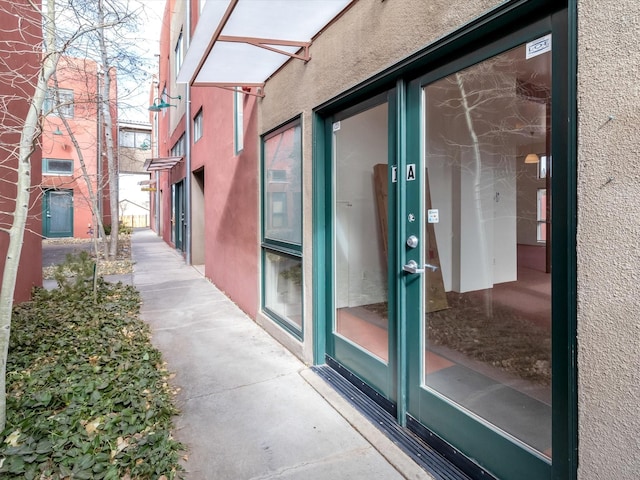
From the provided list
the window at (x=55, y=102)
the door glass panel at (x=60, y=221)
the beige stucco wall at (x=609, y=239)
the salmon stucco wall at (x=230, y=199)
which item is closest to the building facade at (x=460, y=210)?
the beige stucco wall at (x=609, y=239)

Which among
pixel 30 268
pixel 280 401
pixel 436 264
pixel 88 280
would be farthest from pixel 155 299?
pixel 436 264

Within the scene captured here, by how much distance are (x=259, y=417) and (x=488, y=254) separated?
6.10ft

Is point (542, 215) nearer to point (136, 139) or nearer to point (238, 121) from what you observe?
point (238, 121)

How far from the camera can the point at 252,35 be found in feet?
10.3

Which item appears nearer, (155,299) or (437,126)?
(437,126)

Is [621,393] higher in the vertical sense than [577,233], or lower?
lower

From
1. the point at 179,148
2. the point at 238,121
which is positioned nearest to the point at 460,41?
the point at 238,121

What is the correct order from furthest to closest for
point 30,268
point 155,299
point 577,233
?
1. point 155,299
2. point 30,268
3. point 577,233

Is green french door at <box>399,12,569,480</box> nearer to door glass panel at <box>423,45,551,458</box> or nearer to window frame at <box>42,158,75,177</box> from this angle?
door glass panel at <box>423,45,551,458</box>

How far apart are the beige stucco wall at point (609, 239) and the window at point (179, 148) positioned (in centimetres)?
1152

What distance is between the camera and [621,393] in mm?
1339

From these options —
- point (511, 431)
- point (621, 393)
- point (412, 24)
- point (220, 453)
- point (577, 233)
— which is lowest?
point (220, 453)

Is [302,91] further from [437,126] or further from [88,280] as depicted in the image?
[88,280]

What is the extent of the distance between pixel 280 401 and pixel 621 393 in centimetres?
217
